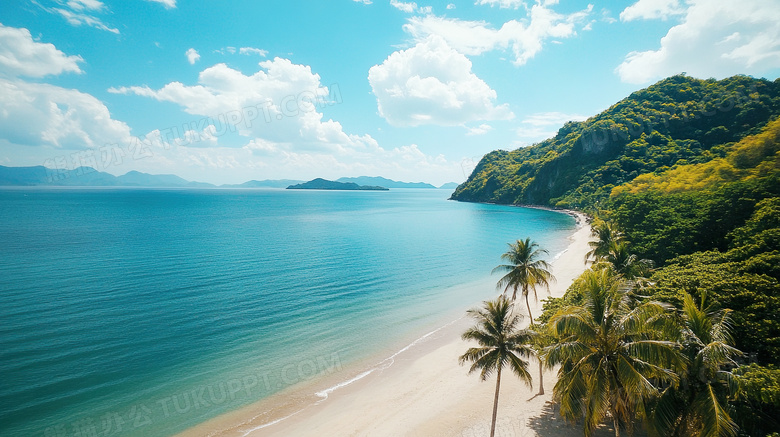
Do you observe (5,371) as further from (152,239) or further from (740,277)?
(152,239)

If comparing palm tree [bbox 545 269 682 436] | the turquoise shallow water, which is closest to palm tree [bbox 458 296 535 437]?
palm tree [bbox 545 269 682 436]

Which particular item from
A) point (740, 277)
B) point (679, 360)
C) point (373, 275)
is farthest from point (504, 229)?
point (679, 360)

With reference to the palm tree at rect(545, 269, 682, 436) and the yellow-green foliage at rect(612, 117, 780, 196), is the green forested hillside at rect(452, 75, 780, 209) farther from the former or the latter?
the palm tree at rect(545, 269, 682, 436)

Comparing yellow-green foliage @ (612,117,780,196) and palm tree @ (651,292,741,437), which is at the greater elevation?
yellow-green foliage @ (612,117,780,196)

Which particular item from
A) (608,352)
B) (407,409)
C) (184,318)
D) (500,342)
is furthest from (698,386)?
(184,318)

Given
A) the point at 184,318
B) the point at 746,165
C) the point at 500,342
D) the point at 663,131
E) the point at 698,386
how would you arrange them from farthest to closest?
the point at 663,131, the point at 746,165, the point at 184,318, the point at 500,342, the point at 698,386

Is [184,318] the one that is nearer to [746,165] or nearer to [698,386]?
[698,386]

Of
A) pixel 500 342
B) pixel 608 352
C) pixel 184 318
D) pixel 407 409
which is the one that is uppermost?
pixel 608 352
